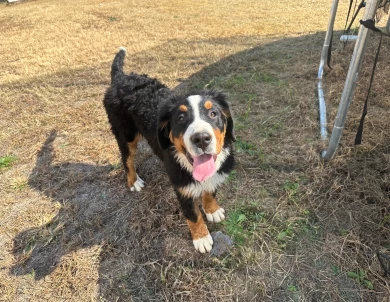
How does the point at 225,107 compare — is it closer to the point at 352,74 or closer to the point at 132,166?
the point at 352,74

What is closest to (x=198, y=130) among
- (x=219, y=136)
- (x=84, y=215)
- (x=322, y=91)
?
(x=219, y=136)

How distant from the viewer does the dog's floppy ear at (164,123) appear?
2.43m

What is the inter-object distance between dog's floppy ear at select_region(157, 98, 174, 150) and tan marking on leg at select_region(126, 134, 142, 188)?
0.80m

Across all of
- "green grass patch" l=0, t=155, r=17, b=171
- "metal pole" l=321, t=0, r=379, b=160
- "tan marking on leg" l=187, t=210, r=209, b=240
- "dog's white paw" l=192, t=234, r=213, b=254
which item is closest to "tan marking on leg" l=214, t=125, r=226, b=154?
"tan marking on leg" l=187, t=210, r=209, b=240

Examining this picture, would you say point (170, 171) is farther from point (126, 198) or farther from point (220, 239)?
point (126, 198)

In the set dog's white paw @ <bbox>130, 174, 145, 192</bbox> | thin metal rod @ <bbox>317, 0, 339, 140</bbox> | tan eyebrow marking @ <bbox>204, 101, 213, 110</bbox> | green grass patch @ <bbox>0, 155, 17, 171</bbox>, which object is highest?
tan eyebrow marking @ <bbox>204, 101, 213, 110</bbox>

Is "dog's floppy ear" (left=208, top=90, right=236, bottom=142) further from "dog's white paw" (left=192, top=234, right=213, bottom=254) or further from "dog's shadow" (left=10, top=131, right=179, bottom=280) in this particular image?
"dog's shadow" (left=10, top=131, right=179, bottom=280)

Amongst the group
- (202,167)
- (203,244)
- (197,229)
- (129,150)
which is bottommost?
(203,244)

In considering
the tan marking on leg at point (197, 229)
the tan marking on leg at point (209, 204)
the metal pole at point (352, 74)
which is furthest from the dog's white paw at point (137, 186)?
the metal pole at point (352, 74)

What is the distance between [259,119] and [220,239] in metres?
2.16

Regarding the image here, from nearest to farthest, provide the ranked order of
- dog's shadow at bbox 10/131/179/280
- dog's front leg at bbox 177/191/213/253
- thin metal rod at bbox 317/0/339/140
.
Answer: dog's front leg at bbox 177/191/213/253, dog's shadow at bbox 10/131/179/280, thin metal rod at bbox 317/0/339/140

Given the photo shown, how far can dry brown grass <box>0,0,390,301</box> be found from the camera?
8.00 ft

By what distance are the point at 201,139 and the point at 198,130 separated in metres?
0.07

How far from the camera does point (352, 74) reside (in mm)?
2797
